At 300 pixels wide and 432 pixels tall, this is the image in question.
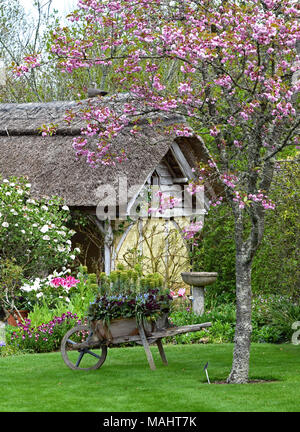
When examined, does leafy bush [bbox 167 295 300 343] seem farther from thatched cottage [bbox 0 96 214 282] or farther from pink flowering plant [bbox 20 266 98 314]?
thatched cottage [bbox 0 96 214 282]

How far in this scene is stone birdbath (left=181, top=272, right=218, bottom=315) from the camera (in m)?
13.6

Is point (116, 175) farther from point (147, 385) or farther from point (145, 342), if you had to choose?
point (147, 385)

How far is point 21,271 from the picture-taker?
12.5m

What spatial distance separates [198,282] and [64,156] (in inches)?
161


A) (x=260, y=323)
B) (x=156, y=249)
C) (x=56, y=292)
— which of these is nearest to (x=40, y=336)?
(x=56, y=292)

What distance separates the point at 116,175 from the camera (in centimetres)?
1427

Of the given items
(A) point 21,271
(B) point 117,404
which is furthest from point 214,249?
(B) point 117,404

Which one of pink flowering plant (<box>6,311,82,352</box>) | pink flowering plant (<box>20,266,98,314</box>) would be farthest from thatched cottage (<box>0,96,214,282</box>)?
pink flowering plant (<box>6,311,82,352</box>)

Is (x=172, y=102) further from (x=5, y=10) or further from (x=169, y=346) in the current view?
(x=5, y=10)

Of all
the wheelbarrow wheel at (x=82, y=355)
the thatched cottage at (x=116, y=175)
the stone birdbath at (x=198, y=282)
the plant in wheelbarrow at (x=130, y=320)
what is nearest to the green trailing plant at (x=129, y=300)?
the plant in wheelbarrow at (x=130, y=320)

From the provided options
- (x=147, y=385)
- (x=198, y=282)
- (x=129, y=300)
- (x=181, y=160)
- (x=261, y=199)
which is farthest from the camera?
(x=181, y=160)

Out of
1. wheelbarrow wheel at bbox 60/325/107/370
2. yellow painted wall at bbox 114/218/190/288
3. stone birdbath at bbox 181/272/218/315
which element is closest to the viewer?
wheelbarrow wheel at bbox 60/325/107/370

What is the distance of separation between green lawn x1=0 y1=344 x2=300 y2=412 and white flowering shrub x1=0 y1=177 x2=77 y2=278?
2962mm

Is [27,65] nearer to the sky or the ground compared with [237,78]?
nearer to the sky
